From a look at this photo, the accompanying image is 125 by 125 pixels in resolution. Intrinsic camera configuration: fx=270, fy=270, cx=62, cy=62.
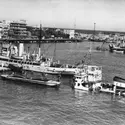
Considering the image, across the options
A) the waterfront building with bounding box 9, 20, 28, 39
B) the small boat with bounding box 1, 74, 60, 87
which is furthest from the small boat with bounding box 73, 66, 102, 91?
the waterfront building with bounding box 9, 20, 28, 39

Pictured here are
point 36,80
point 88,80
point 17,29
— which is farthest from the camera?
point 17,29

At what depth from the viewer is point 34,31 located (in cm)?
12294

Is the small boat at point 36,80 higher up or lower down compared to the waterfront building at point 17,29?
lower down

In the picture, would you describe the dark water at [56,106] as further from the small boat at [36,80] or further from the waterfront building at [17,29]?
the waterfront building at [17,29]

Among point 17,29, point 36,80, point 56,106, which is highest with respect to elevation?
point 17,29

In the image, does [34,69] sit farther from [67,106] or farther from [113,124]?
[113,124]

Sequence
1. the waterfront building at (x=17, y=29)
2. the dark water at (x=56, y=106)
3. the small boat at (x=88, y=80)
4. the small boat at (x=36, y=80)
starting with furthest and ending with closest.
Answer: the waterfront building at (x=17, y=29) < the small boat at (x=36, y=80) < the small boat at (x=88, y=80) < the dark water at (x=56, y=106)

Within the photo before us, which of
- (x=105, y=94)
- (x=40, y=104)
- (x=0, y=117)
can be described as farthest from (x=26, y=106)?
(x=105, y=94)

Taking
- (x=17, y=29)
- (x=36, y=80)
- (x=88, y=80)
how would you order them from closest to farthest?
(x=36, y=80)
(x=88, y=80)
(x=17, y=29)

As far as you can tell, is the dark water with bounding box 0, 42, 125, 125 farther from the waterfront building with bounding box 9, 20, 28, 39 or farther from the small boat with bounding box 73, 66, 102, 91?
the waterfront building with bounding box 9, 20, 28, 39

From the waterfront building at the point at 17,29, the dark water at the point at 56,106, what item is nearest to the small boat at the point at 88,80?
the dark water at the point at 56,106

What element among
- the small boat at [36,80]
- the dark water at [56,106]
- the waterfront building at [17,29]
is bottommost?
the dark water at [56,106]

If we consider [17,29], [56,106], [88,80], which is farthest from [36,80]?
[17,29]

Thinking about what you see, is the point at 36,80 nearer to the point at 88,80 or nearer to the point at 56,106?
the point at 88,80
